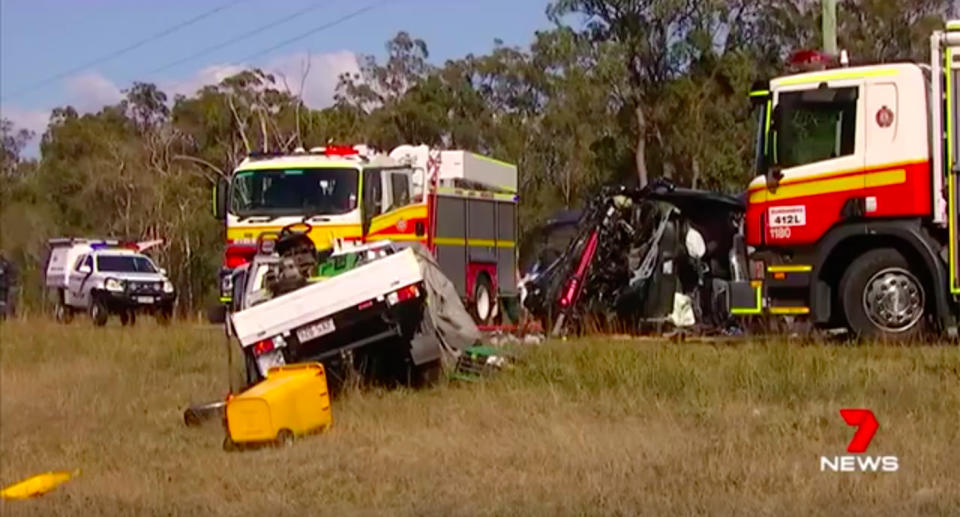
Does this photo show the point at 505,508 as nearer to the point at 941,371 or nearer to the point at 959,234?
the point at 941,371

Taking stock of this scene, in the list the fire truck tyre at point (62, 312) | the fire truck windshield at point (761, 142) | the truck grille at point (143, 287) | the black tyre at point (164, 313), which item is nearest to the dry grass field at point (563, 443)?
the fire truck windshield at point (761, 142)

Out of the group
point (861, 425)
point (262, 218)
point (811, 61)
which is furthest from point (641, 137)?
point (861, 425)

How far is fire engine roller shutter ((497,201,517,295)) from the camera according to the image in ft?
85.6

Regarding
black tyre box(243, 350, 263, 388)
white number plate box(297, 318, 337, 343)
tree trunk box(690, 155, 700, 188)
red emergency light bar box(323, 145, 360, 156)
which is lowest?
→ black tyre box(243, 350, 263, 388)

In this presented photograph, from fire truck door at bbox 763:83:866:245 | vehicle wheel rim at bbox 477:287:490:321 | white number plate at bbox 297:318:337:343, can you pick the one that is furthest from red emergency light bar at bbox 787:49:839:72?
vehicle wheel rim at bbox 477:287:490:321

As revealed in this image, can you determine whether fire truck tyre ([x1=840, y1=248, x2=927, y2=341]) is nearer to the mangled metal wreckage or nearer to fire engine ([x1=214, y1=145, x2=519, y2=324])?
the mangled metal wreckage

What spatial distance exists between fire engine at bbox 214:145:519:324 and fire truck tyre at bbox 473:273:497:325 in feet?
0.06

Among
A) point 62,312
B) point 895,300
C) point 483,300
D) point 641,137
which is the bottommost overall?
point 62,312

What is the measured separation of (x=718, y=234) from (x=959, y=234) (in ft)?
17.4

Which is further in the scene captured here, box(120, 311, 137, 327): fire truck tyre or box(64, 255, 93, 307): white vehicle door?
box(64, 255, 93, 307): white vehicle door

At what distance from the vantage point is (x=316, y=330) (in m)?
13.0

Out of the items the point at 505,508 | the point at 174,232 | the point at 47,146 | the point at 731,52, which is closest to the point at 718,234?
the point at 505,508

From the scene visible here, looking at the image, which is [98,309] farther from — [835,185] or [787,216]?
[835,185]

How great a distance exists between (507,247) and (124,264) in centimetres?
1176
